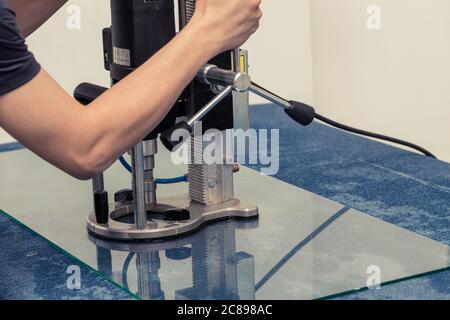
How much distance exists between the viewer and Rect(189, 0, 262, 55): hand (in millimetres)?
1030

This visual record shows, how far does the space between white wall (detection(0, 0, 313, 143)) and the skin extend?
905 millimetres

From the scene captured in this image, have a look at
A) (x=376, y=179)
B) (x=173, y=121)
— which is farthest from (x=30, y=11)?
(x=376, y=179)

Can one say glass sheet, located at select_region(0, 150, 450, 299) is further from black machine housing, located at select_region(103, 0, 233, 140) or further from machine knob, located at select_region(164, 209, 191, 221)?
black machine housing, located at select_region(103, 0, 233, 140)

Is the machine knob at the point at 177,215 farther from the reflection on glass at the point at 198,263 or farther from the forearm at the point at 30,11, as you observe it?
the forearm at the point at 30,11

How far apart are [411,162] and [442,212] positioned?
290 millimetres

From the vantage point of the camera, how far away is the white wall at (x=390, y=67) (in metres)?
1.71

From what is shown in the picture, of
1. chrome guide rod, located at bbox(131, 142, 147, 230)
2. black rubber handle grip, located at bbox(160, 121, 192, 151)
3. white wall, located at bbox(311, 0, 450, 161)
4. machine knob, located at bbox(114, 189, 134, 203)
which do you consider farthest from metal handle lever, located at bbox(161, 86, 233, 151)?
white wall, located at bbox(311, 0, 450, 161)

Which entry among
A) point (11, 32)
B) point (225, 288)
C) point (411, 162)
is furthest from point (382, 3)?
point (11, 32)

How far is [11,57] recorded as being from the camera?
921 millimetres

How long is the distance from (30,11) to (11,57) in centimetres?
42

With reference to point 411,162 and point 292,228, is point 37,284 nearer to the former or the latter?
point 292,228

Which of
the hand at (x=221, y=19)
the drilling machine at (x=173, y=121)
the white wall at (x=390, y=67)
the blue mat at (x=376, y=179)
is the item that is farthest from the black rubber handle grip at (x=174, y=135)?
the white wall at (x=390, y=67)

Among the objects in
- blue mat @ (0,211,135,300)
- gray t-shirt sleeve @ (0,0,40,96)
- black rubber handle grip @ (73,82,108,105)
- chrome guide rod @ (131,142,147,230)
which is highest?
gray t-shirt sleeve @ (0,0,40,96)

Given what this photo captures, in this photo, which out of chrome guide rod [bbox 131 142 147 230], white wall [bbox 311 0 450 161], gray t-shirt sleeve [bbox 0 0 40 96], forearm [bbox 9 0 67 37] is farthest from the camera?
white wall [bbox 311 0 450 161]
